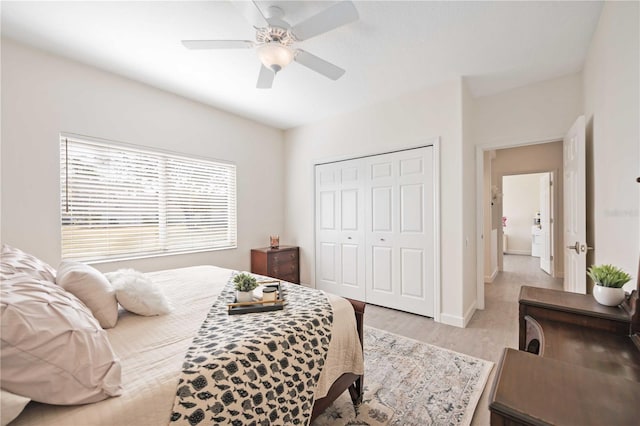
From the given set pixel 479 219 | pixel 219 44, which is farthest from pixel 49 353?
pixel 479 219

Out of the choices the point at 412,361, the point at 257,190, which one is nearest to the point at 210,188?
the point at 257,190

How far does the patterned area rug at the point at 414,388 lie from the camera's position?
1604mm

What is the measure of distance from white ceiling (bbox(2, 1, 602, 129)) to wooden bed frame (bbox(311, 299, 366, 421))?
83.6 inches

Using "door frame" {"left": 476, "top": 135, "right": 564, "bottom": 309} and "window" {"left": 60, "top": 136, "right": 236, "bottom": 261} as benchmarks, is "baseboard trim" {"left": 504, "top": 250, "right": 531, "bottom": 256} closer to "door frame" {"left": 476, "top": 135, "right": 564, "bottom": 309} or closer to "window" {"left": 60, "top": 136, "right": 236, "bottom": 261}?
"door frame" {"left": 476, "top": 135, "right": 564, "bottom": 309}

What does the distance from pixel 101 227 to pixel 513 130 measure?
15.4 feet

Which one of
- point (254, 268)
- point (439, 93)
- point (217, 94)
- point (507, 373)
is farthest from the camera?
point (254, 268)

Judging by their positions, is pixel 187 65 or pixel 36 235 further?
pixel 187 65

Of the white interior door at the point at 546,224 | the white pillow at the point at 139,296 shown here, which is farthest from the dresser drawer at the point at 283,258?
the white interior door at the point at 546,224

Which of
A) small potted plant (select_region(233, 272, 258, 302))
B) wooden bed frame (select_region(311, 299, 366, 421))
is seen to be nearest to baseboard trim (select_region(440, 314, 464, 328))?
wooden bed frame (select_region(311, 299, 366, 421))

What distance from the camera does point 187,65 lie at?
2613mm

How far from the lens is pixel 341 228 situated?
396cm

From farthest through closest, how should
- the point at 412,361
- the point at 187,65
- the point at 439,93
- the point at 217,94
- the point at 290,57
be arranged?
the point at 217,94
the point at 439,93
the point at 187,65
the point at 412,361
the point at 290,57

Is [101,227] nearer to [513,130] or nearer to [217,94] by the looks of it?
[217,94]

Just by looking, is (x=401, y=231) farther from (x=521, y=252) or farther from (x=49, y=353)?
(x=521, y=252)
